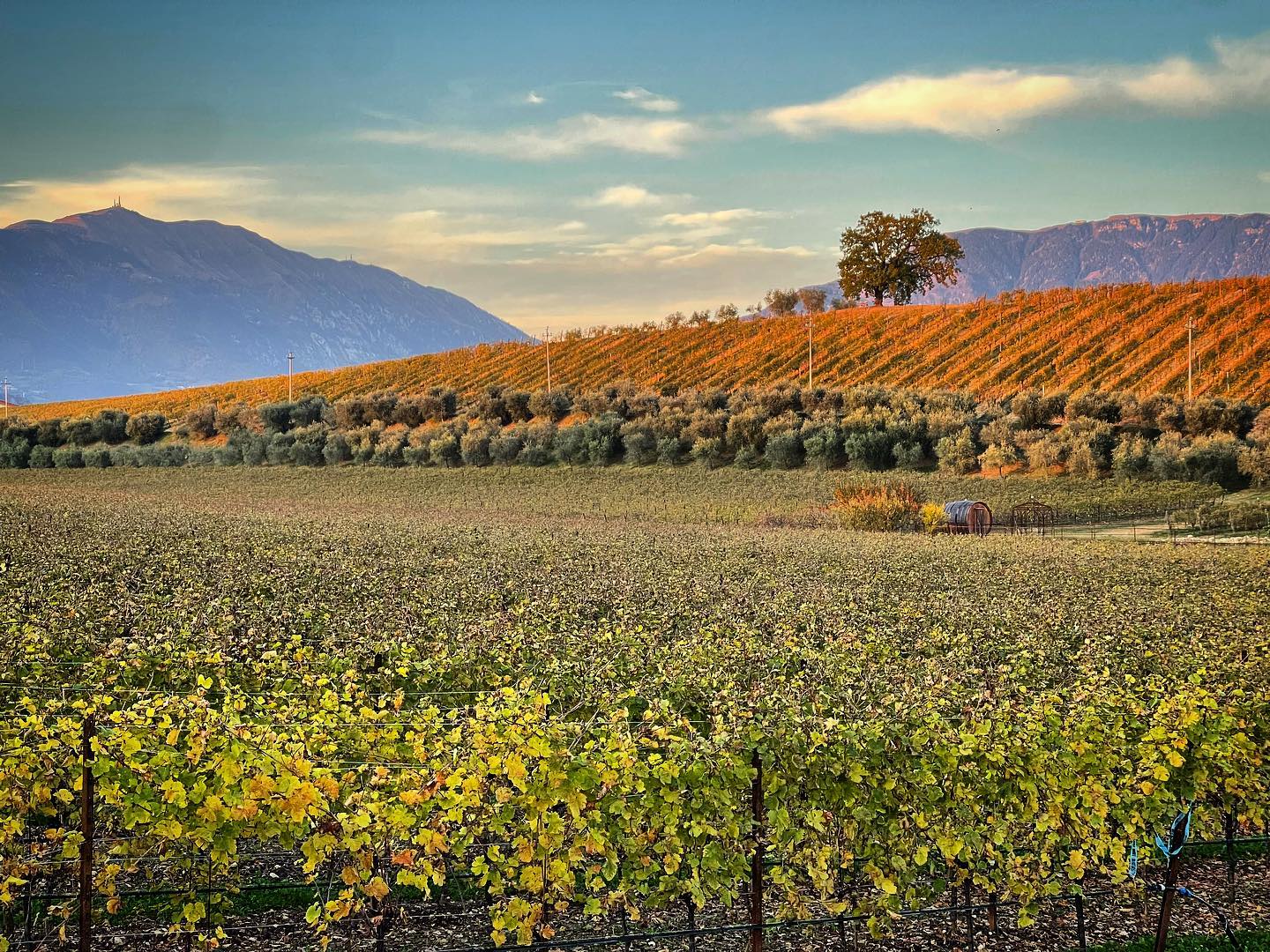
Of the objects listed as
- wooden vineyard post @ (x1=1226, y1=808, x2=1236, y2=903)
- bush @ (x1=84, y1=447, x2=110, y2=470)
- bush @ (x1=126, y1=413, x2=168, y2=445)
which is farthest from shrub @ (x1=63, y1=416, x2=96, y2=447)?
wooden vineyard post @ (x1=1226, y1=808, x2=1236, y2=903)

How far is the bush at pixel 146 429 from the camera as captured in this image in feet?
267

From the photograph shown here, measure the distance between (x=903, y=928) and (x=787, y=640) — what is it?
423cm

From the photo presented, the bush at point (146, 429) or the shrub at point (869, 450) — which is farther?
the bush at point (146, 429)

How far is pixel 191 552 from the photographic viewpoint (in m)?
24.4

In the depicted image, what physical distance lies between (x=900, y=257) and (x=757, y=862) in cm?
9185

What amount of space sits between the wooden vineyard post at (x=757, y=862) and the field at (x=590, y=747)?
0.05 meters

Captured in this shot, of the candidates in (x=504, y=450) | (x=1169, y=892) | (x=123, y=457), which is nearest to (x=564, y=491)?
(x=504, y=450)

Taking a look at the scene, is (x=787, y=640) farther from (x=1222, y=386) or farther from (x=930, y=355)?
(x=930, y=355)

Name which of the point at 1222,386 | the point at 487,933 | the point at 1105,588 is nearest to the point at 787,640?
the point at 487,933

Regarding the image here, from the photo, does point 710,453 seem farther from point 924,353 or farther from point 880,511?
point 924,353

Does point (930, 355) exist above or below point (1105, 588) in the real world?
above

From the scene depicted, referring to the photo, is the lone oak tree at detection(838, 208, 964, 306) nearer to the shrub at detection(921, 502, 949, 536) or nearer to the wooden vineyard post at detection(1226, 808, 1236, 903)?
the shrub at detection(921, 502, 949, 536)

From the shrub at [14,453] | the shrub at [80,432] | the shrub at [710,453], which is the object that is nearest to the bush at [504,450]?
the shrub at [710,453]

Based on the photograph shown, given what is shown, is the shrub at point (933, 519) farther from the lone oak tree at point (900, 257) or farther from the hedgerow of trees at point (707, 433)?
the lone oak tree at point (900, 257)
